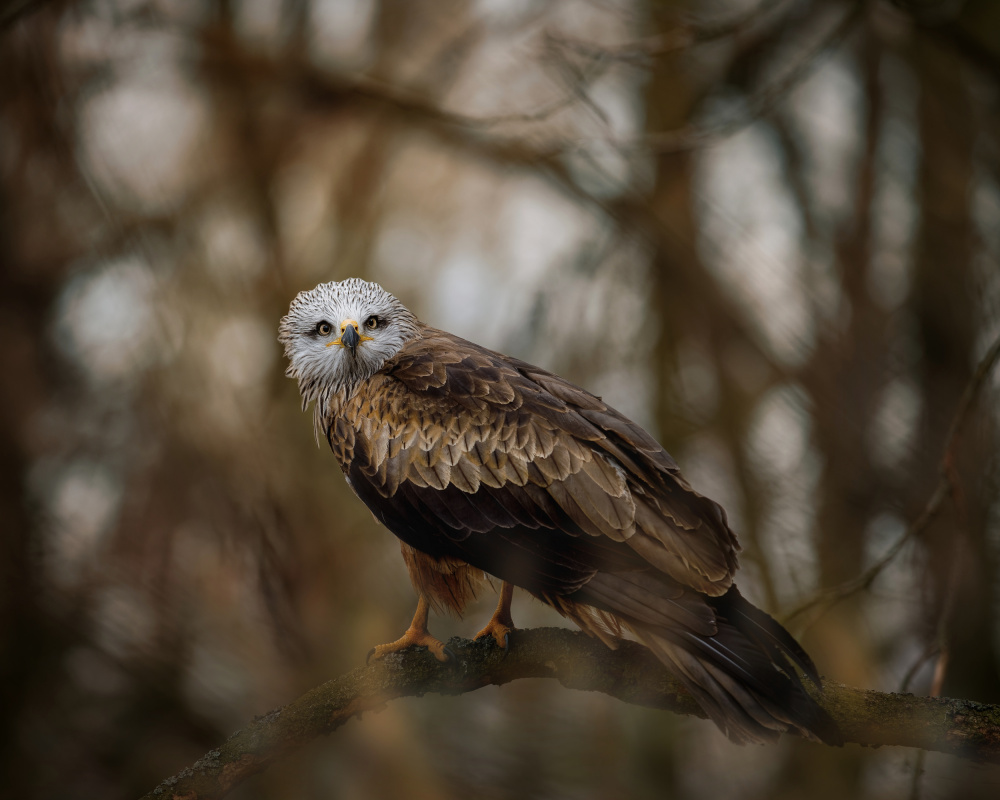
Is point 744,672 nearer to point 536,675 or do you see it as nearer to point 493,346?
point 536,675

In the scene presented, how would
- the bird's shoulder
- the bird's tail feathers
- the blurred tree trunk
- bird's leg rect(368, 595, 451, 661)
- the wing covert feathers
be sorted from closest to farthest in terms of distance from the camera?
1. the bird's tail feathers
2. the wing covert feathers
3. the bird's shoulder
4. bird's leg rect(368, 595, 451, 661)
5. the blurred tree trunk

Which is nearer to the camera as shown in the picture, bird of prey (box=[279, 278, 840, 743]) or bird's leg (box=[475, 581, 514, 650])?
bird of prey (box=[279, 278, 840, 743])

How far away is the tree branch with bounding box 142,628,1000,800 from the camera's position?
1.83 meters

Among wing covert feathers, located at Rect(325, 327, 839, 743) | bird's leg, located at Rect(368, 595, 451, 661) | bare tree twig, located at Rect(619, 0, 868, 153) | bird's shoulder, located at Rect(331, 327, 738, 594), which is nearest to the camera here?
wing covert feathers, located at Rect(325, 327, 839, 743)

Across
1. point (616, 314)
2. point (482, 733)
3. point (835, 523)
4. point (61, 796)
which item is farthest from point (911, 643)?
point (61, 796)

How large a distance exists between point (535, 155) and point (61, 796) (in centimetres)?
437

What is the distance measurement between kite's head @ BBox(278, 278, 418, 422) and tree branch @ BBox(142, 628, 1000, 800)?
2.97 feet

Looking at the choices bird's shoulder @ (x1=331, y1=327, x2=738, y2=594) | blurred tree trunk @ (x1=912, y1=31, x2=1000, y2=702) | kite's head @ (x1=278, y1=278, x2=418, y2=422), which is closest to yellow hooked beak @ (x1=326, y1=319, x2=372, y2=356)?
kite's head @ (x1=278, y1=278, x2=418, y2=422)

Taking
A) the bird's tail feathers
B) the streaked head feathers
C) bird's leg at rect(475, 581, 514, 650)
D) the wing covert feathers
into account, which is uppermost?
the streaked head feathers

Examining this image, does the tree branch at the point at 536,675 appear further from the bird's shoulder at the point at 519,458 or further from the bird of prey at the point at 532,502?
the bird's shoulder at the point at 519,458

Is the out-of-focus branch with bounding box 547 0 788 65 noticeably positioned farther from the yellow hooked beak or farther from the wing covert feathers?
the yellow hooked beak

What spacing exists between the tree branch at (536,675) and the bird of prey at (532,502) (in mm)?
84

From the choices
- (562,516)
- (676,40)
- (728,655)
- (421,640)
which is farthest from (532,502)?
(676,40)

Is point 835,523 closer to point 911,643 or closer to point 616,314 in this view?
point 911,643
